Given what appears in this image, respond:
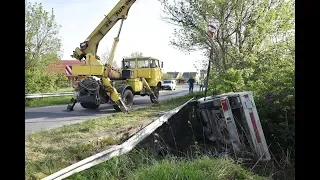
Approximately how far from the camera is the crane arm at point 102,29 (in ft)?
38.2

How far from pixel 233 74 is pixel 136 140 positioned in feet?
13.4

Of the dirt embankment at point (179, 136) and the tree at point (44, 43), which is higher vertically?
the tree at point (44, 43)

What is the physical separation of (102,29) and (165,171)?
9.63m

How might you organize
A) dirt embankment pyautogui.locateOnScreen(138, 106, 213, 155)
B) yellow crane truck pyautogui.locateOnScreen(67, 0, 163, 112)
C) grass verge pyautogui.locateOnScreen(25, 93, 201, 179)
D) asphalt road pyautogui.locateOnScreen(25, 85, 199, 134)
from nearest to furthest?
grass verge pyautogui.locateOnScreen(25, 93, 201, 179), dirt embankment pyautogui.locateOnScreen(138, 106, 213, 155), asphalt road pyautogui.locateOnScreen(25, 85, 199, 134), yellow crane truck pyautogui.locateOnScreen(67, 0, 163, 112)

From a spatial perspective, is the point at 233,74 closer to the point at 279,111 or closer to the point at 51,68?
the point at 279,111

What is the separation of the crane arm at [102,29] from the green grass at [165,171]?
28.2 ft

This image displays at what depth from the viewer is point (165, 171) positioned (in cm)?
336

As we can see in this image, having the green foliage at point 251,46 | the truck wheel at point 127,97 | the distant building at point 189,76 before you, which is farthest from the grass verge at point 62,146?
the distant building at point 189,76

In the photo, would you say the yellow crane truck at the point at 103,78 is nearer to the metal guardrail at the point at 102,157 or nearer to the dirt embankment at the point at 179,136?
the dirt embankment at the point at 179,136

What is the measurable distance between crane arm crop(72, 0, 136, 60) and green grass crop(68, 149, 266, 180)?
859cm

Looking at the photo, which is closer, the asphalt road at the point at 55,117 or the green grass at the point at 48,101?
the asphalt road at the point at 55,117

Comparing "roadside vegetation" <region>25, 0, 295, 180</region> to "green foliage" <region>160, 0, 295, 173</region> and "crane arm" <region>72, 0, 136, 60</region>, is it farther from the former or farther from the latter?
"crane arm" <region>72, 0, 136, 60</region>

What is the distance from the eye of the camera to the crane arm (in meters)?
11.7

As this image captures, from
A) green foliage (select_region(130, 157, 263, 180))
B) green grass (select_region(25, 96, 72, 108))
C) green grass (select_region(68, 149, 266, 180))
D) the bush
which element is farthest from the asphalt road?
the bush
